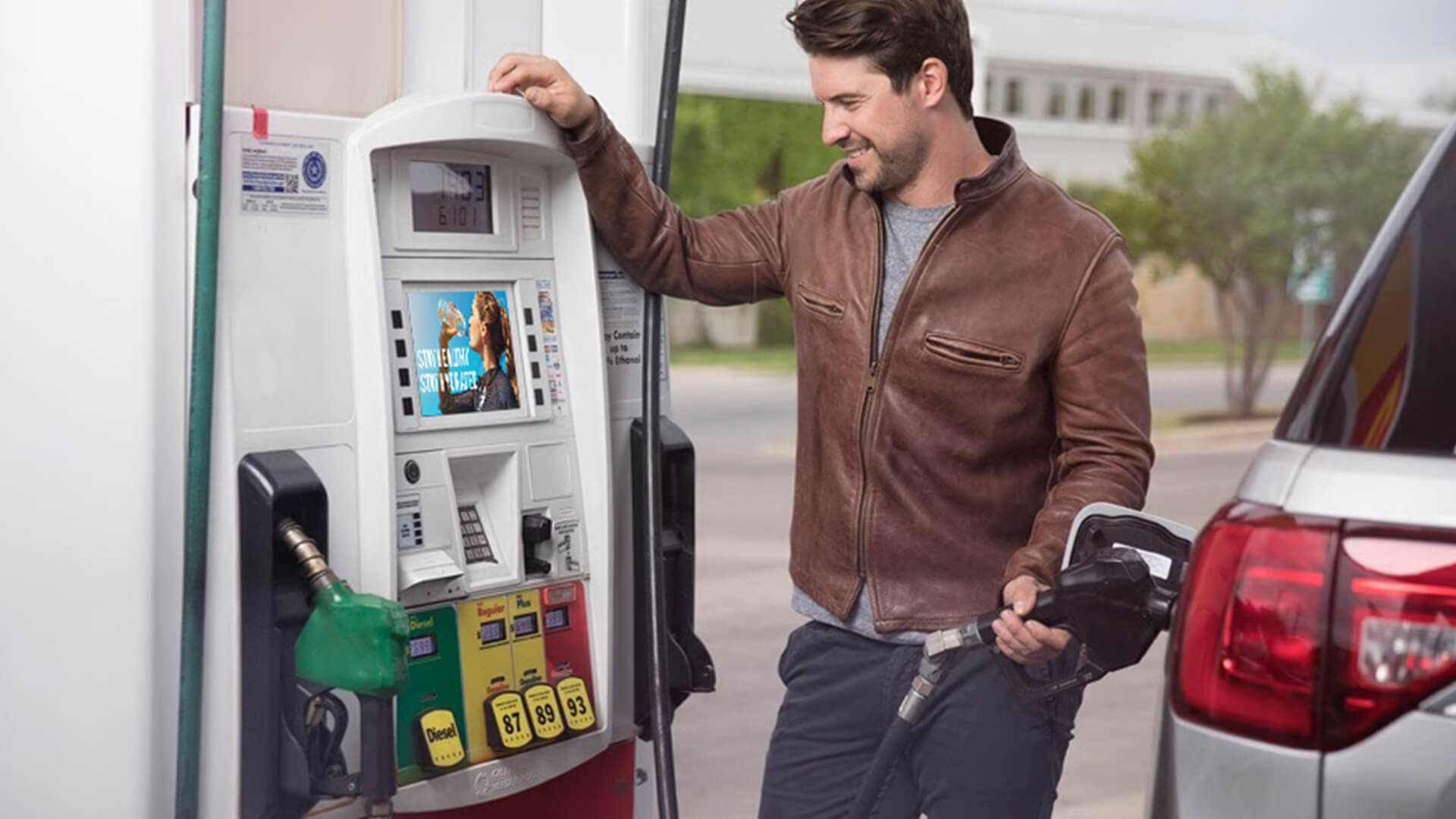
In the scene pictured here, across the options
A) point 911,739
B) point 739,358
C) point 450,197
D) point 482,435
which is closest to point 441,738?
point 482,435

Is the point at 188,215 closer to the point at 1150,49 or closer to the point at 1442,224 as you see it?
the point at 1442,224

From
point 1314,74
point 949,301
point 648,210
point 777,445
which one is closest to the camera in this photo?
point 949,301

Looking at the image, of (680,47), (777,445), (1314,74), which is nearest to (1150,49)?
(1314,74)

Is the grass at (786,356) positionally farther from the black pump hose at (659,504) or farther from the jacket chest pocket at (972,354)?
the jacket chest pocket at (972,354)

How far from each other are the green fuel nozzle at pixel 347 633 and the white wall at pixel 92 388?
20cm

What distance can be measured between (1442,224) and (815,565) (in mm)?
1417

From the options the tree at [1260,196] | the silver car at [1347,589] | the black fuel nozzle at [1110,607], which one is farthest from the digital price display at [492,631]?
the tree at [1260,196]

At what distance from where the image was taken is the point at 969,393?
2.72 metres

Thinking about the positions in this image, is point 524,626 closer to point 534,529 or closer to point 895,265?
point 534,529

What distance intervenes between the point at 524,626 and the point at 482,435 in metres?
0.35

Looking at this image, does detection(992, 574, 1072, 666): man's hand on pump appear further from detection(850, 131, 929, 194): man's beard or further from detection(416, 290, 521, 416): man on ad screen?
detection(416, 290, 521, 416): man on ad screen

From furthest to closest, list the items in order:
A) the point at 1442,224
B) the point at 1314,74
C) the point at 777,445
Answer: the point at 1314,74 < the point at 777,445 < the point at 1442,224

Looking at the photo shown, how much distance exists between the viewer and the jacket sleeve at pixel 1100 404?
2.64 metres

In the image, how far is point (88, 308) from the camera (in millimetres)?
2428
